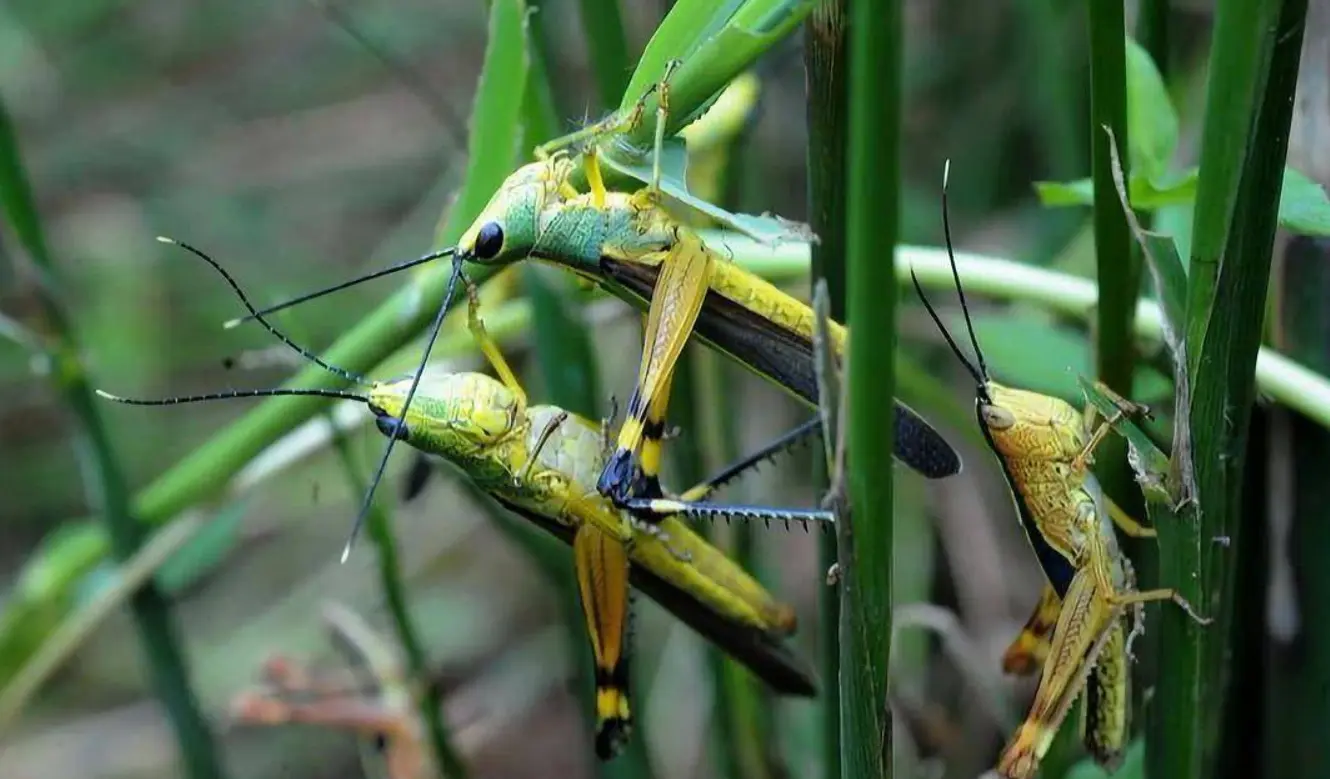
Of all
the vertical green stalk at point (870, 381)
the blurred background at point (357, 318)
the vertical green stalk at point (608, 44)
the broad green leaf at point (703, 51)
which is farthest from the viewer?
the blurred background at point (357, 318)

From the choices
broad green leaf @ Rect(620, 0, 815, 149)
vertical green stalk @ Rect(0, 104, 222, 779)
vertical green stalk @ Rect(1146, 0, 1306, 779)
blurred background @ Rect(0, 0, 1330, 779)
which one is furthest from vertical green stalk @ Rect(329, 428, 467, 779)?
vertical green stalk @ Rect(1146, 0, 1306, 779)

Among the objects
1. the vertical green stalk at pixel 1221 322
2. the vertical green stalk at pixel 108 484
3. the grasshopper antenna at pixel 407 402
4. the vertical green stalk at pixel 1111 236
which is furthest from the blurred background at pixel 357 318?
the vertical green stalk at pixel 1221 322

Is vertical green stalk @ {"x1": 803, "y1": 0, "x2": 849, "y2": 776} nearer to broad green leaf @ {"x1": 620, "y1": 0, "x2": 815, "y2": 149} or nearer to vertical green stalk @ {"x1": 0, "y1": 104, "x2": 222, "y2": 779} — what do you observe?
broad green leaf @ {"x1": 620, "y1": 0, "x2": 815, "y2": 149}

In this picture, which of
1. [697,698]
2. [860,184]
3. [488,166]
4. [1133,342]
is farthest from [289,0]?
[860,184]

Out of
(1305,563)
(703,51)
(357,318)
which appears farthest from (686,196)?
(357,318)

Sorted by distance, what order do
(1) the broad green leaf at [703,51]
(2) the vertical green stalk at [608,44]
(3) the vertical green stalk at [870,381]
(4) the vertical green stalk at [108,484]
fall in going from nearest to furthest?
(3) the vertical green stalk at [870,381] < (1) the broad green leaf at [703,51] < (2) the vertical green stalk at [608,44] < (4) the vertical green stalk at [108,484]

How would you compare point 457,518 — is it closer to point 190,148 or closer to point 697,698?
point 697,698

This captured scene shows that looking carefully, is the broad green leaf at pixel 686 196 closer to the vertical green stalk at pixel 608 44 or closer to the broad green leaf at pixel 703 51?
the broad green leaf at pixel 703 51
